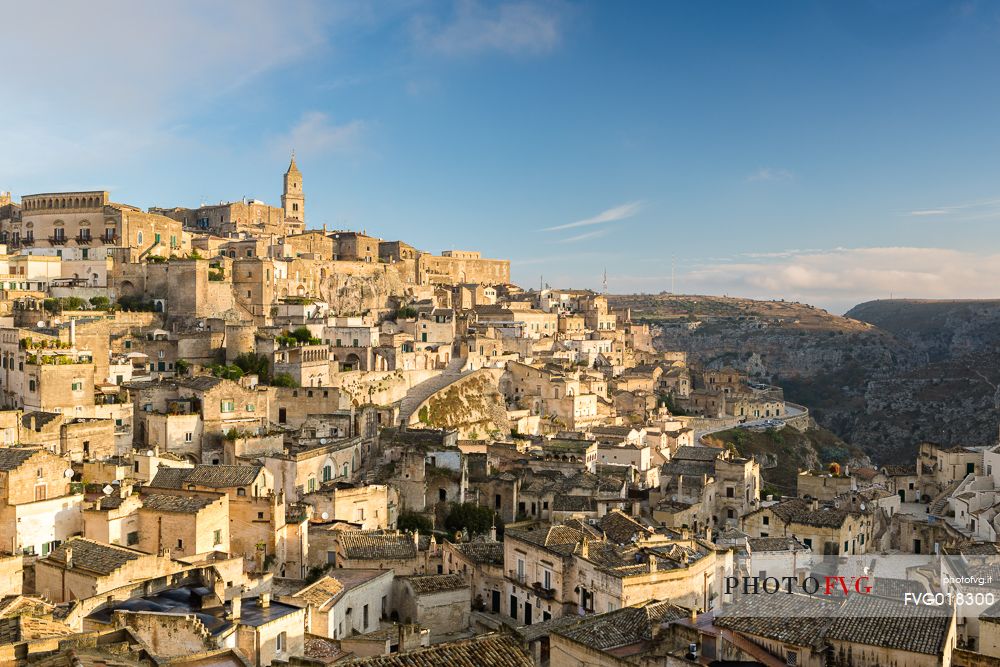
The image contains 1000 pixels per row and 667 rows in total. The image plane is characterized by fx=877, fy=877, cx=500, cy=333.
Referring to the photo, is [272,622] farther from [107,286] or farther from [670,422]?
[670,422]

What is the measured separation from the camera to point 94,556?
21031mm

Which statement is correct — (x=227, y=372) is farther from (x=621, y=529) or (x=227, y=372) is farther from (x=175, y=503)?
(x=621, y=529)

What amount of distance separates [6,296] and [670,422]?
41.9 m

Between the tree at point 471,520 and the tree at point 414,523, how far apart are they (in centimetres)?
104

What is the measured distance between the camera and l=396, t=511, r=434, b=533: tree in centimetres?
3347

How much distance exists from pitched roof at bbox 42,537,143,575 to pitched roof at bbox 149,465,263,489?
5420 mm

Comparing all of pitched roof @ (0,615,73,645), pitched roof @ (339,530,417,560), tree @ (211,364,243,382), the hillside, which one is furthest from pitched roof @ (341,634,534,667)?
the hillside

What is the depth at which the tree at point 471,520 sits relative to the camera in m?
34.4

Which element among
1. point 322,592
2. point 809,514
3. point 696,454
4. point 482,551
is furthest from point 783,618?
point 696,454

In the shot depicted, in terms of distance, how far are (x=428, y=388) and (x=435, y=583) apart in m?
28.9

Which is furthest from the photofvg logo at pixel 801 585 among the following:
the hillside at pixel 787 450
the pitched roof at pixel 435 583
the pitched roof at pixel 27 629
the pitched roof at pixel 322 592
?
the hillside at pixel 787 450

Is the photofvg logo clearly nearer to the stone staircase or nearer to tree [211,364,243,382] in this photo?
the stone staircase

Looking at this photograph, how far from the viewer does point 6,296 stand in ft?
152

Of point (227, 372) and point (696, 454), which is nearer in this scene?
point (227, 372)
